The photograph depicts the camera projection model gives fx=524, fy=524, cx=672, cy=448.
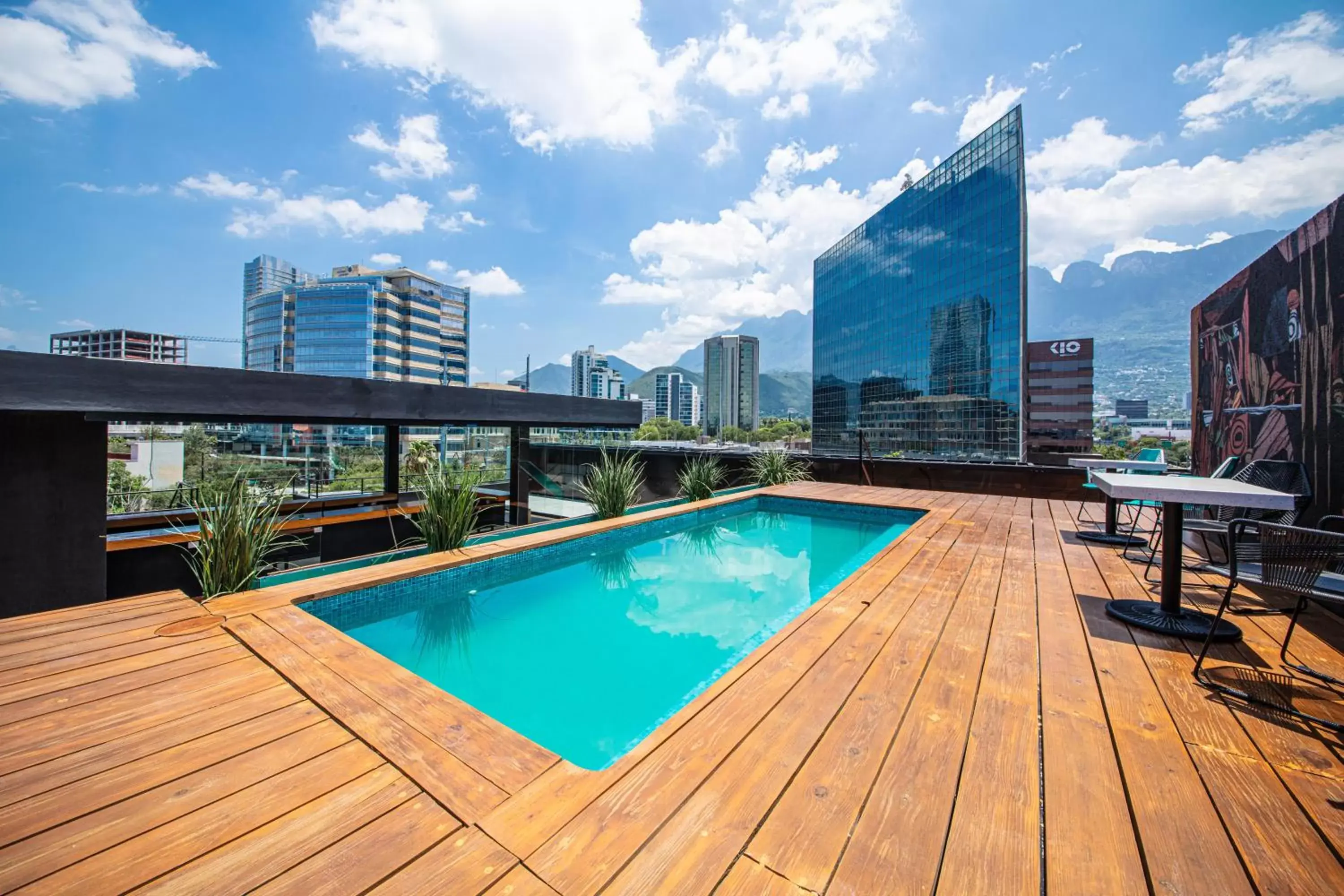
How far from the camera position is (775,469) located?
7.52 metres

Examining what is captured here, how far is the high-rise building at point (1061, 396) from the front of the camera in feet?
154

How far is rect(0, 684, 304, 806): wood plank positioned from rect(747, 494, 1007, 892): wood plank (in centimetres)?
148

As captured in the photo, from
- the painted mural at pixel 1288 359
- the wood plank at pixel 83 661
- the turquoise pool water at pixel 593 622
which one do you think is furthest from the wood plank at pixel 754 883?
the painted mural at pixel 1288 359

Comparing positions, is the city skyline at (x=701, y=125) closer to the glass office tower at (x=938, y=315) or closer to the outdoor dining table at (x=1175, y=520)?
the glass office tower at (x=938, y=315)

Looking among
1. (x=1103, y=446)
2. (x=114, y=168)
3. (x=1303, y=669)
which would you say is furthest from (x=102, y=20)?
(x=1103, y=446)

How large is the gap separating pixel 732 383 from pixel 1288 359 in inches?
2650

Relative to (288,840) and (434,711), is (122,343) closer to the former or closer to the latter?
(434,711)

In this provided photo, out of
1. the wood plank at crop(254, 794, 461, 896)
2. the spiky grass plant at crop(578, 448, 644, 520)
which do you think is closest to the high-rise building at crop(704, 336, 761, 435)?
the spiky grass plant at crop(578, 448, 644, 520)

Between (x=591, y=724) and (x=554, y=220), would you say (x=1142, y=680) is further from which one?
(x=554, y=220)

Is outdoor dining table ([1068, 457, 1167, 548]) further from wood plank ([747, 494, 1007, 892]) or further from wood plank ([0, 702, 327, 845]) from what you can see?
wood plank ([0, 702, 327, 845])

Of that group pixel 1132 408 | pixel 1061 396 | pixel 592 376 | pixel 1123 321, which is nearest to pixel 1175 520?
pixel 1061 396

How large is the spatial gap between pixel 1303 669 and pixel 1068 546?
225 centimetres

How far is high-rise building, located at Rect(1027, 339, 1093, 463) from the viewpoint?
4694 centimetres

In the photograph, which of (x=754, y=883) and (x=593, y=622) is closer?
(x=754, y=883)
